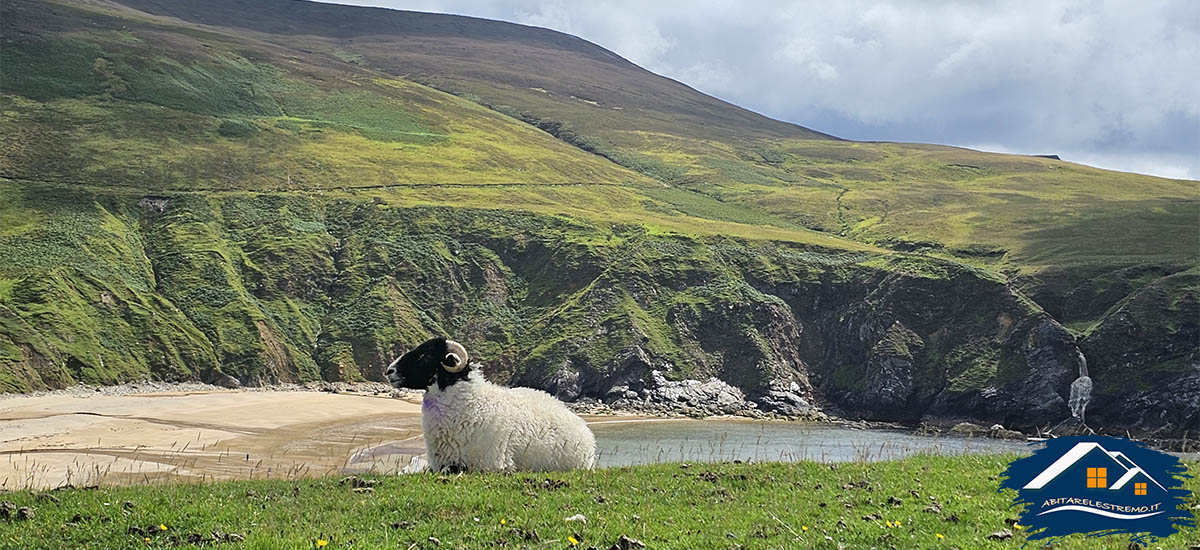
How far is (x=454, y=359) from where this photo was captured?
18.8 m

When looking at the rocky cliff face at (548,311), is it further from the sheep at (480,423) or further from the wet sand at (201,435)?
the sheep at (480,423)

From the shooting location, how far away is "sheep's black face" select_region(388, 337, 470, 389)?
18.8m

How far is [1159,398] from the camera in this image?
3034 inches

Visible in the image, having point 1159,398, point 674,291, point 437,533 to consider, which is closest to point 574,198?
point 674,291

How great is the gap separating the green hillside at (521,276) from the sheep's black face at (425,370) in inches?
1896

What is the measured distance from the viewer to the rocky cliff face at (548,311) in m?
75.1

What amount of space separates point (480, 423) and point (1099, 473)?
10201 mm

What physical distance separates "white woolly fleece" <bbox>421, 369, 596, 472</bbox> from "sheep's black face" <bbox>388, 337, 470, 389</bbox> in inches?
6.2

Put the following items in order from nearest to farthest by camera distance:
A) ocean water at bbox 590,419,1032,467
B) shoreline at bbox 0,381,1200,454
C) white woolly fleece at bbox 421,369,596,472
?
1. white woolly fleece at bbox 421,369,596,472
2. ocean water at bbox 590,419,1032,467
3. shoreline at bbox 0,381,1200,454

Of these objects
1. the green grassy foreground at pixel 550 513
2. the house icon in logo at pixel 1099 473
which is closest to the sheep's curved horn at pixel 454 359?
the green grassy foreground at pixel 550 513

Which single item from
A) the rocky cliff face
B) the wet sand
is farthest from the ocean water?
the wet sand

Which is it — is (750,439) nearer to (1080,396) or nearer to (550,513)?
(1080,396)

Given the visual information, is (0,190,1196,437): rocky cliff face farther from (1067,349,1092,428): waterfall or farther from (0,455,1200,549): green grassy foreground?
(0,455,1200,549): green grassy foreground

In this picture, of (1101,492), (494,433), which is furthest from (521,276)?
(1101,492)
